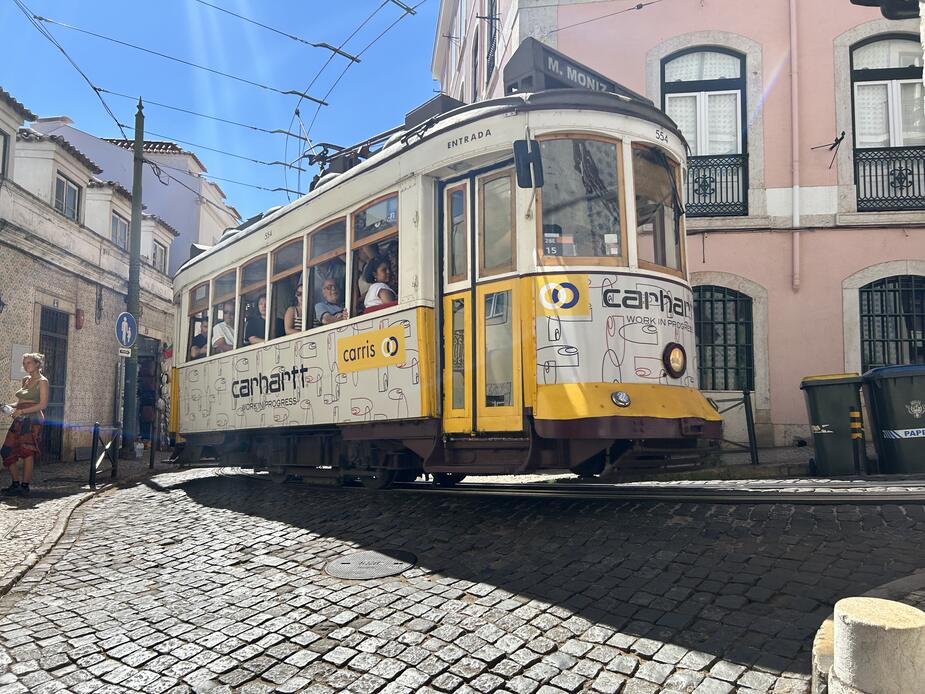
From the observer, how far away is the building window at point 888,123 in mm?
12078

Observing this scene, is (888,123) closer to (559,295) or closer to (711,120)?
(711,120)

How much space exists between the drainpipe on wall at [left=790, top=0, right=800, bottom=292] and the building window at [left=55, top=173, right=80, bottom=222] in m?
14.7

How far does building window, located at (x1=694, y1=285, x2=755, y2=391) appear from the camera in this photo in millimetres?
12172

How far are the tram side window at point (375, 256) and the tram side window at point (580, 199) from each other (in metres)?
1.47

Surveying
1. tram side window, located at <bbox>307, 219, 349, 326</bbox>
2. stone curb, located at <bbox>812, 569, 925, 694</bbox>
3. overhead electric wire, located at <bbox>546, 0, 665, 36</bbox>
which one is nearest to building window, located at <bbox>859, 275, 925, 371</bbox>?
overhead electric wire, located at <bbox>546, 0, 665, 36</bbox>

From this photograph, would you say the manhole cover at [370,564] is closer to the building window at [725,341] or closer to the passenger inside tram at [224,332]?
the passenger inside tram at [224,332]

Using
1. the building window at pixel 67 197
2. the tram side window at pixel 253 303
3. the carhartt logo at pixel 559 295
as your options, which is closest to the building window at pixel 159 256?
the building window at pixel 67 197

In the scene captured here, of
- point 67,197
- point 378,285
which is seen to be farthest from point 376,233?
point 67,197

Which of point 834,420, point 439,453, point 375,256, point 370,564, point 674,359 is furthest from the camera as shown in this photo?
point 834,420

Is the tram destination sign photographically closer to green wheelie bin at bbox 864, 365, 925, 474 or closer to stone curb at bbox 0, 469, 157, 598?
green wheelie bin at bbox 864, 365, 925, 474

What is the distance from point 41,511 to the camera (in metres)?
7.49

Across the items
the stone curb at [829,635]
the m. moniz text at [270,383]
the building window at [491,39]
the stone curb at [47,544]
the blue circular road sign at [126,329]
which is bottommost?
the stone curb at [47,544]

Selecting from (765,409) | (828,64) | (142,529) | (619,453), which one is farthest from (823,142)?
(142,529)

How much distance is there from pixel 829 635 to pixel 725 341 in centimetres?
1008
